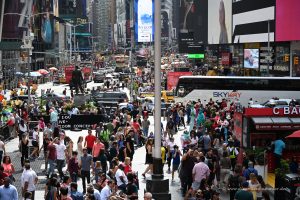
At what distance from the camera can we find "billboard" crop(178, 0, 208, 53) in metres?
118

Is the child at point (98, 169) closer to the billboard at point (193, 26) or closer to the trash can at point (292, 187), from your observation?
the trash can at point (292, 187)

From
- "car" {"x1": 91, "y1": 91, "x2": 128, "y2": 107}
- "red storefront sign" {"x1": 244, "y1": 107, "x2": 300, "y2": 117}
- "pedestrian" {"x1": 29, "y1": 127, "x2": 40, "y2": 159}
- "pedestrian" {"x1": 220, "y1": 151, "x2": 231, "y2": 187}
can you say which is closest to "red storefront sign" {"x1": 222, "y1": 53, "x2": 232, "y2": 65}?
"car" {"x1": 91, "y1": 91, "x2": 128, "y2": 107}

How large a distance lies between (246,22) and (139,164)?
6100cm

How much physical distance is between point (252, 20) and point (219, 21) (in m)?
20.6

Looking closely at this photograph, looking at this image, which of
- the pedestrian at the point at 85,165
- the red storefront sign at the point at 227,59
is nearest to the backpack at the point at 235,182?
the pedestrian at the point at 85,165

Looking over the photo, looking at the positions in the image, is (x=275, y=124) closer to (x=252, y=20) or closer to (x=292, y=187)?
(x=292, y=187)

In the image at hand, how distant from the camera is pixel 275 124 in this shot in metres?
23.2

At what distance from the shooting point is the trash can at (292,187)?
16.5m

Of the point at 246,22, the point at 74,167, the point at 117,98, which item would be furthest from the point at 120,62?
the point at 74,167

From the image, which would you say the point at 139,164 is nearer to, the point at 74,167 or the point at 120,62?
the point at 74,167

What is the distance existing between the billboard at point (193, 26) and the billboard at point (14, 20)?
38960 mm

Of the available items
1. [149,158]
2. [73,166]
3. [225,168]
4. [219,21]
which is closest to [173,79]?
[219,21]

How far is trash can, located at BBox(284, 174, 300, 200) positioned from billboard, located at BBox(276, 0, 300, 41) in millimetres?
46231

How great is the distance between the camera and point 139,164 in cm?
2567
